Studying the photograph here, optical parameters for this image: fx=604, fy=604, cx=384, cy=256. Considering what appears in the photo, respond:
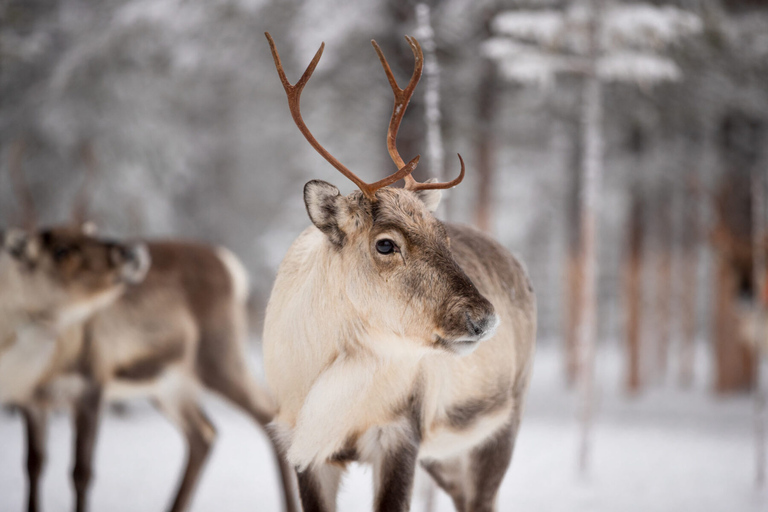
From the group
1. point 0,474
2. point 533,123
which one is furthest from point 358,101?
point 0,474

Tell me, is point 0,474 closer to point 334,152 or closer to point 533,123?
point 334,152

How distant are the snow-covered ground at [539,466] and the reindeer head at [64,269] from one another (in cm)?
153

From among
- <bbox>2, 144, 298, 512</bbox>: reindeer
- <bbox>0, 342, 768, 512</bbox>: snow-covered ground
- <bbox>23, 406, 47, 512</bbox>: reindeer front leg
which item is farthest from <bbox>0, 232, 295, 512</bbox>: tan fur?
<bbox>0, 342, 768, 512</bbox>: snow-covered ground

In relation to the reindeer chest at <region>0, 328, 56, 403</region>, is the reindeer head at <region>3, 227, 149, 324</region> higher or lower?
higher

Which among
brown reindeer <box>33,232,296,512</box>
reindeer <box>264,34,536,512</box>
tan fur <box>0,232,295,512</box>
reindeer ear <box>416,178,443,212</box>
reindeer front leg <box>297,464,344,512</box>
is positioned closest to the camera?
reindeer <box>264,34,536,512</box>

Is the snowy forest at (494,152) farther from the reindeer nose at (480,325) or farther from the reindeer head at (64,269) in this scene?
the reindeer nose at (480,325)

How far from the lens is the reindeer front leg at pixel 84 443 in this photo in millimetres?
3746

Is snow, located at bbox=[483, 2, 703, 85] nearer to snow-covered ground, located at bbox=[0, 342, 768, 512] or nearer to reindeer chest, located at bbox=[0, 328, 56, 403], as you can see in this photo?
snow-covered ground, located at bbox=[0, 342, 768, 512]

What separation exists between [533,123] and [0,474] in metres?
7.95

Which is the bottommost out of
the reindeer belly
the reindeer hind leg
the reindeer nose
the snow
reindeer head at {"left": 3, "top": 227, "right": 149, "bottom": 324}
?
the reindeer hind leg

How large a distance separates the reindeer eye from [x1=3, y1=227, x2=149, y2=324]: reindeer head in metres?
2.53

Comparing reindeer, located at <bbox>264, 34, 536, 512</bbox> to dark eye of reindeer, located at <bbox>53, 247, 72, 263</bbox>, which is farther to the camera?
dark eye of reindeer, located at <bbox>53, 247, 72, 263</bbox>

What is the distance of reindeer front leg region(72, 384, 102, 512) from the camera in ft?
12.3

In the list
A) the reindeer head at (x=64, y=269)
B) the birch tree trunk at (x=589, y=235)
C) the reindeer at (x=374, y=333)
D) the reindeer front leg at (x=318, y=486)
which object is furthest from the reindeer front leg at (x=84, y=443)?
the birch tree trunk at (x=589, y=235)
